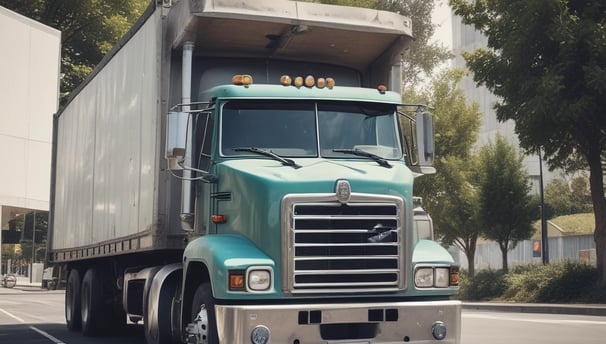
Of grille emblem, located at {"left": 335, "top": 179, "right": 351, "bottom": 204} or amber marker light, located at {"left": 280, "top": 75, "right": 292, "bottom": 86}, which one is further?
amber marker light, located at {"left": 280, "top": 75, "right": 292, "bottom": 86}

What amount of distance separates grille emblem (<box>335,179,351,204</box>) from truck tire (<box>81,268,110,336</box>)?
7.25m

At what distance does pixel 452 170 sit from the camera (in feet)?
119

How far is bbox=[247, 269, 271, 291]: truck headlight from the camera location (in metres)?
7.97

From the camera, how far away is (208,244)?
8453 mm

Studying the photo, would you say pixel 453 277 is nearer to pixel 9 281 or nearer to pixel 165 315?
pixel 165 315

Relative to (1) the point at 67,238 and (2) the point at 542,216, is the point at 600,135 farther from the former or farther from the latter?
(1) the point at 67,238

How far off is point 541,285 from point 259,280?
2146cm

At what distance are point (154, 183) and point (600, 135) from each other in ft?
59.8

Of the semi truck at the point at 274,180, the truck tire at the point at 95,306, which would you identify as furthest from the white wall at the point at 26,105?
the semi truck at the point at 274,180

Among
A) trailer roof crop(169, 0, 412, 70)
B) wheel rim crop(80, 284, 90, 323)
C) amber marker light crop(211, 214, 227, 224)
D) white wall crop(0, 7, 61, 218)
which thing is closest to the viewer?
amber marker light crop(211, 214, 227, 224)

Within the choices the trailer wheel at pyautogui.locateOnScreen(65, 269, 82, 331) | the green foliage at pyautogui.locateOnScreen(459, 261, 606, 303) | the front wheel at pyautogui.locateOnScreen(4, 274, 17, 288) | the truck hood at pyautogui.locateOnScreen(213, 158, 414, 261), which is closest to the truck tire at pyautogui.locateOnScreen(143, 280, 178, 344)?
the truck hood at pyautogui.locateOnScreen(213, 158, 414, 261)

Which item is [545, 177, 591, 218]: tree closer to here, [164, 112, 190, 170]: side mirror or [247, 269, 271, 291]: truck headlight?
[164, 112, 190, 170]: side mirror

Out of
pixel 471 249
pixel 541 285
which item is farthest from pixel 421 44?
pixel 541 285

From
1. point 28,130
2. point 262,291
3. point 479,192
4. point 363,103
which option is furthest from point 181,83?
point 28,130
